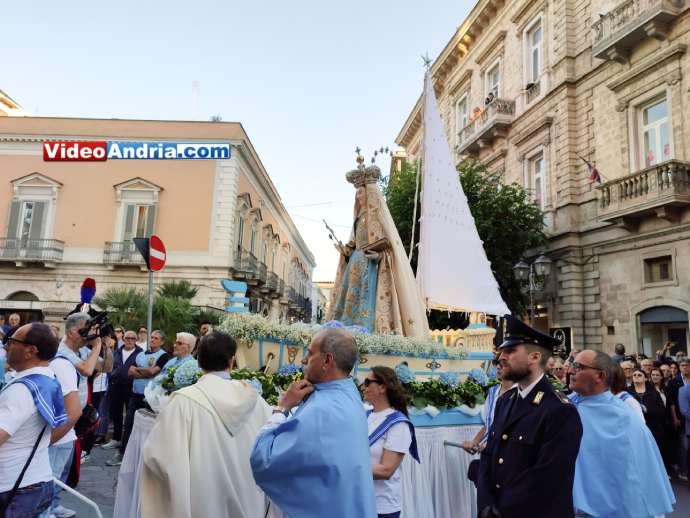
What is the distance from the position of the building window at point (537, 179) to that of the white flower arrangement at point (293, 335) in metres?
15.4

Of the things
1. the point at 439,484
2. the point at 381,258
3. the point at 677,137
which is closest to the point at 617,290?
the point at 677,137

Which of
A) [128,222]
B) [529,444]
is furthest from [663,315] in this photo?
[128,222]

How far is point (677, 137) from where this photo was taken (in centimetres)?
1445

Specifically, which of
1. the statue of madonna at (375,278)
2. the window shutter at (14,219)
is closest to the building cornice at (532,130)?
the statue of madonna at (375,278)

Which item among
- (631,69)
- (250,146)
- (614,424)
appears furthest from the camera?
(250,146)

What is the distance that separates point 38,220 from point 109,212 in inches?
126

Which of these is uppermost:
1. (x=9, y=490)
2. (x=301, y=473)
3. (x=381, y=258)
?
(x=381, y=258)

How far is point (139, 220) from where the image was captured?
24.3 m

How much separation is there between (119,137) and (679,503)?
986 inches

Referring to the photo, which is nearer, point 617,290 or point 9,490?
point 9,490

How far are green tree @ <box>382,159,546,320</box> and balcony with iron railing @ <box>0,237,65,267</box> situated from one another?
1524 cm

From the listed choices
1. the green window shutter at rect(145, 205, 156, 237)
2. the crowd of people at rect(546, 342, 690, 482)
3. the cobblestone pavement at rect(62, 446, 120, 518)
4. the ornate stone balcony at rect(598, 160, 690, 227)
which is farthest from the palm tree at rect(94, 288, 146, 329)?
the ornate stone balcony at rect(598, 160, 690, 227)

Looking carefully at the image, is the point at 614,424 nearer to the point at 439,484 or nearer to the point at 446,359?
the point at 439,484

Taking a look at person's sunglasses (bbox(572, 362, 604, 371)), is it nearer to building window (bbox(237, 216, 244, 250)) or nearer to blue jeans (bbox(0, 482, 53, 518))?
blue jeans (bbox(0, 482, 53, 518))
